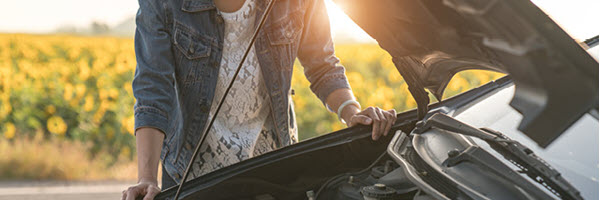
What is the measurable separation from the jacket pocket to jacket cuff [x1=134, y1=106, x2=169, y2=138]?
23cm

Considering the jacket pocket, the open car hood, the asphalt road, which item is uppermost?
the open car hood

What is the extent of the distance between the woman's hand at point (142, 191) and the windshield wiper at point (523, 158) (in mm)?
702

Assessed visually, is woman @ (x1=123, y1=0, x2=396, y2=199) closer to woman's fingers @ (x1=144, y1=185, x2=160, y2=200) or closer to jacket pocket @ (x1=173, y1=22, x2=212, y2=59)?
jacket pocket @ (x1=173, y1=22, x2=212, y2=59)

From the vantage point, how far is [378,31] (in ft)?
3.65

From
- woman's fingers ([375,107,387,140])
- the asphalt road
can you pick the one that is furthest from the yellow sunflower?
woman's fingers ([375,107,387,140])

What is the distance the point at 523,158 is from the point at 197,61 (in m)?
1.01

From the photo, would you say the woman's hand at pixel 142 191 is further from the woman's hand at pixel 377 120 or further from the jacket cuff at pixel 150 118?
the woman's hand at pixel 377 120

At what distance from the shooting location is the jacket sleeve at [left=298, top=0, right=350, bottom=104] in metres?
1.93

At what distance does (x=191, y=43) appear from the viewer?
173 cm

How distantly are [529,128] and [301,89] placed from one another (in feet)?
14.6

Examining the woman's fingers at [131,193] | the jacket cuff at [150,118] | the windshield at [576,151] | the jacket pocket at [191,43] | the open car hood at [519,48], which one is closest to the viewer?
the open car hood at [519,48]

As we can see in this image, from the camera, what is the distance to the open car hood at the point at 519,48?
2.56ft

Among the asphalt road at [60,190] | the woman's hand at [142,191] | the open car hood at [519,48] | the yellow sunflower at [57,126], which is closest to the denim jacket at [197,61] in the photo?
the woman's hand at [142,191]

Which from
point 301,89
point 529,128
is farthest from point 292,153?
point 301,89
